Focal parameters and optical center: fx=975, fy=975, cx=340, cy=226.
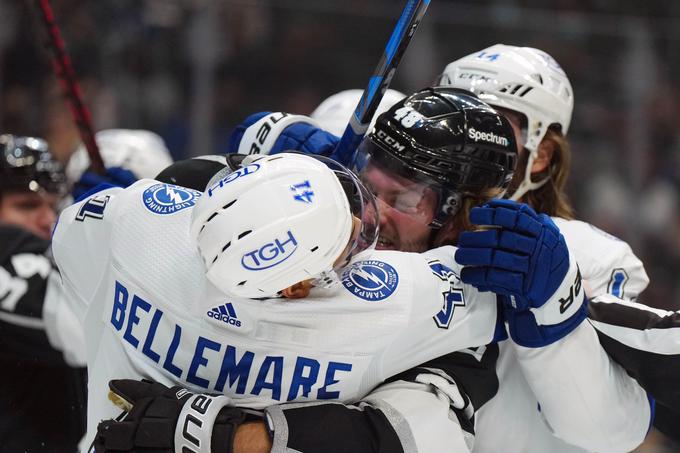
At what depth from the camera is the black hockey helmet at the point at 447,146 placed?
196 centimetres

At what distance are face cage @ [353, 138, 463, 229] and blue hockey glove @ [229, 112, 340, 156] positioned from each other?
154mm

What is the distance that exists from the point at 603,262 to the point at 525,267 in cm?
58

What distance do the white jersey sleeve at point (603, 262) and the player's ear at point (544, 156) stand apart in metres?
0.16

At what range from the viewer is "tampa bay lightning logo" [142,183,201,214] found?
1.76 m

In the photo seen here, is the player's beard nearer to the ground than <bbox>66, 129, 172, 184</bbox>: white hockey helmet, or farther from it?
farther from it

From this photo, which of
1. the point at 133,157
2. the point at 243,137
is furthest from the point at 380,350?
the point at 133,157

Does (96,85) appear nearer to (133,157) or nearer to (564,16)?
(133,157)

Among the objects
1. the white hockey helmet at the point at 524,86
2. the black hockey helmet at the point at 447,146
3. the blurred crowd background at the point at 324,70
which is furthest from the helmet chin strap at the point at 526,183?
the blurred crowd background at the point at 324,70

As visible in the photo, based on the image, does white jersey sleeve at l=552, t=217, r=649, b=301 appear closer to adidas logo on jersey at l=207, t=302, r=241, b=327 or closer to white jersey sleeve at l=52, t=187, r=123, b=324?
adidas logo on jersey at l=207, t=302, r=241, b=327

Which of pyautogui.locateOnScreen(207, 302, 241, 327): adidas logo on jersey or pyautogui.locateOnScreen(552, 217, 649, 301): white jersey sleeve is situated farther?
pyautogui.locateOnScreen(552, 217, 649, 301): white jersey sleeve

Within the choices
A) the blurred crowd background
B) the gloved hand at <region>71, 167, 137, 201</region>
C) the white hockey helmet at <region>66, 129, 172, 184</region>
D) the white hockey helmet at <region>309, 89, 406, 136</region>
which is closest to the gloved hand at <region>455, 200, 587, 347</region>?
the white hockey helmet at <region>309, 89, 406, 136</region>

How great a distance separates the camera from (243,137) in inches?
91.4

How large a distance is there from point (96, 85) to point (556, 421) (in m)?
3.25

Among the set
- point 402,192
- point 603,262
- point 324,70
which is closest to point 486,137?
point 402,192
